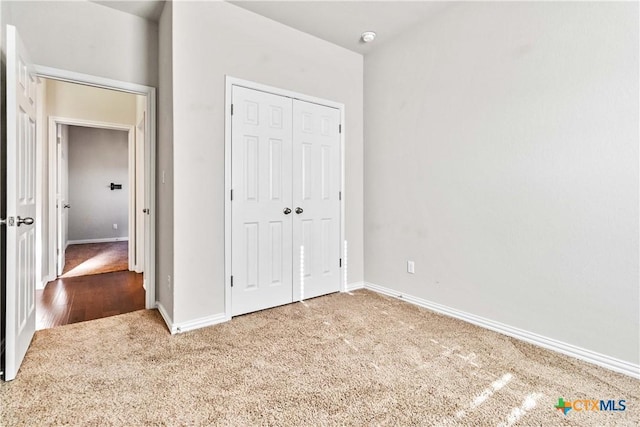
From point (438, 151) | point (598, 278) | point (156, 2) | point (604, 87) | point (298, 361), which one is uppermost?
point (156, 2)

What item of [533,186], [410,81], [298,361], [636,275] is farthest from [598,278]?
[410,81]

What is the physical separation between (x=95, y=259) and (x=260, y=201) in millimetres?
4143

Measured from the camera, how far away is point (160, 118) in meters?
2.79

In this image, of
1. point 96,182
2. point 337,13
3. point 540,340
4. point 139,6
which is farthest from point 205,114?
point 96,182

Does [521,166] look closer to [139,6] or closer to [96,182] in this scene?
[139,6]

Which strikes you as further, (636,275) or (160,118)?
(160,118)

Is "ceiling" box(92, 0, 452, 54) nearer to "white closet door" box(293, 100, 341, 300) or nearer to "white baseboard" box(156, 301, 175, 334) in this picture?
"white closet door" box(293, 100, 341, 300)

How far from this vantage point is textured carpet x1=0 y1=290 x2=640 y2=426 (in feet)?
4.81

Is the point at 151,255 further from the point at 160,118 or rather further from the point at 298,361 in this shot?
the point at 298,361

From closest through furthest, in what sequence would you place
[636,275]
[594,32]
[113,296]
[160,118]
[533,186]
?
[636,275]
[594,32]
[533,186]
[160,118]
[113,296]

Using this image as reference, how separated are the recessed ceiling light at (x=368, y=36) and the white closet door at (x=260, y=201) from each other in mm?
1014

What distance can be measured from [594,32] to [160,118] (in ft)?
10.5

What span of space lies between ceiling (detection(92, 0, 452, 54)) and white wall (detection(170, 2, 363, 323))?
0.15 meters

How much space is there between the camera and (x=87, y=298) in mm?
3248
